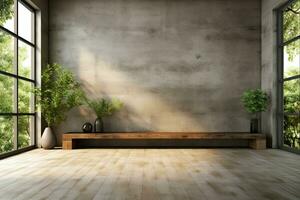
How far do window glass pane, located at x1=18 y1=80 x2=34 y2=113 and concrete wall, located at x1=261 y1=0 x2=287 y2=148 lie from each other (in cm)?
476

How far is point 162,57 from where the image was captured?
7.35 meters

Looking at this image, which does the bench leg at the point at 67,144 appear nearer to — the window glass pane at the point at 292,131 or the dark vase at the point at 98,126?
the dark vase at the point at 98,126

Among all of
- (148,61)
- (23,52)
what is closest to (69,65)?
(23,52)

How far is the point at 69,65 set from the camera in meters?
7.36

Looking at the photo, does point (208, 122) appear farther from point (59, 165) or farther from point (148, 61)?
point (59, 165)

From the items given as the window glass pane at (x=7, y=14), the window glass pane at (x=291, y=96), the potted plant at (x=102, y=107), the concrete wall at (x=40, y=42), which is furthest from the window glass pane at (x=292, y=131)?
the window glass pane at (x=7, y=14)

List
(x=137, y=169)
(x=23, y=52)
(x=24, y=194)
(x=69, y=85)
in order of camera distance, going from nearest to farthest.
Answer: (x=24, y=194), (x=137, y=169), (x=23, y=52), (x=69, y=85)

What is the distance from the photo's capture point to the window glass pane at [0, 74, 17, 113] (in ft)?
18.2

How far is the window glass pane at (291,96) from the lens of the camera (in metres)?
5.93

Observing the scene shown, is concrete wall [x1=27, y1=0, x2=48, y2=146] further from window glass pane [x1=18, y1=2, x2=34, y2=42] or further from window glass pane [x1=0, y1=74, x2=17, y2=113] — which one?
window glass pane [x1=0, y1=74, x2=17, y2=113]

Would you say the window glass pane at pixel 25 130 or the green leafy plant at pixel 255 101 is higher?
the green leafy plant at pixel 255 101

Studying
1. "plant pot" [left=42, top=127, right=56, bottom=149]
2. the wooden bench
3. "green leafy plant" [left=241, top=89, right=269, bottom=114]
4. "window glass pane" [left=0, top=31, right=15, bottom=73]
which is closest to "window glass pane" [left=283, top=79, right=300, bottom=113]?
"green leafy plant" [left=241, top=89, right=269, bottom=114]

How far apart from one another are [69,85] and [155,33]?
217 cm

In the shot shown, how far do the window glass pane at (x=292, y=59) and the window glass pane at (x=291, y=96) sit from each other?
167mm
